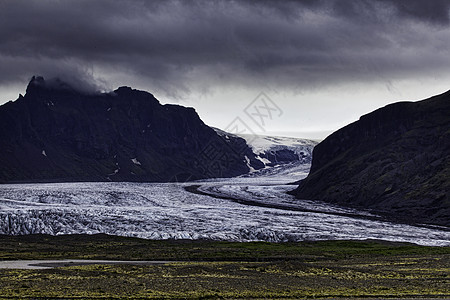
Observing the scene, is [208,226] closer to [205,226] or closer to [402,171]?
[205,226]

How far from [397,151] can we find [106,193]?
97.3 m

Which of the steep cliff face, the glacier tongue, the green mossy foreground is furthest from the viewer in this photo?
the steep cliff face

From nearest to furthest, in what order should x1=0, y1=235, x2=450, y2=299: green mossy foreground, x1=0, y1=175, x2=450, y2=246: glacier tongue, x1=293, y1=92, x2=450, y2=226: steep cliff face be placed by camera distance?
x1=0, y1=235, x2=450, y2=299: green mossy foreground → x1=0, y1=175, x2=450, y2=246: glacier tongue → x1=293, y1=92, x2=450, y2=226: steep cliff face

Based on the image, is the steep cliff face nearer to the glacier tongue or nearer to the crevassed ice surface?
the glacier tongue

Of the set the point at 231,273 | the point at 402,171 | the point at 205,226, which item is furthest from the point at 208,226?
the point at 402,171

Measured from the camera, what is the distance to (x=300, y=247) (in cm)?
7794

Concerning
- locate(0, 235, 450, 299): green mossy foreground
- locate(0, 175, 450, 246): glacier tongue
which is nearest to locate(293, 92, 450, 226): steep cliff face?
locate(0, 175, 450, 246): glacier tongue

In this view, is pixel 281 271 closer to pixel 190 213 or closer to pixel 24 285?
pixel 24 285

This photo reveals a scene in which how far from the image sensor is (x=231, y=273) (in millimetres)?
47625

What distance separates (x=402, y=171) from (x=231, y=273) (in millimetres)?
121099

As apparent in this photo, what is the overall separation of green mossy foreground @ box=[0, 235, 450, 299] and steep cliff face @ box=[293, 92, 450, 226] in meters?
57.1

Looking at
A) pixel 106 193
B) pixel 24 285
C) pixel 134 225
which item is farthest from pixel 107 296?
pixel 106 193

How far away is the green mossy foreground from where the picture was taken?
37625 mm

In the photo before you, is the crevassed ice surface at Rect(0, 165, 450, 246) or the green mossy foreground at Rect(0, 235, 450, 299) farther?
the crevassed ice surface at Rect(0, 165, 450, 246)
